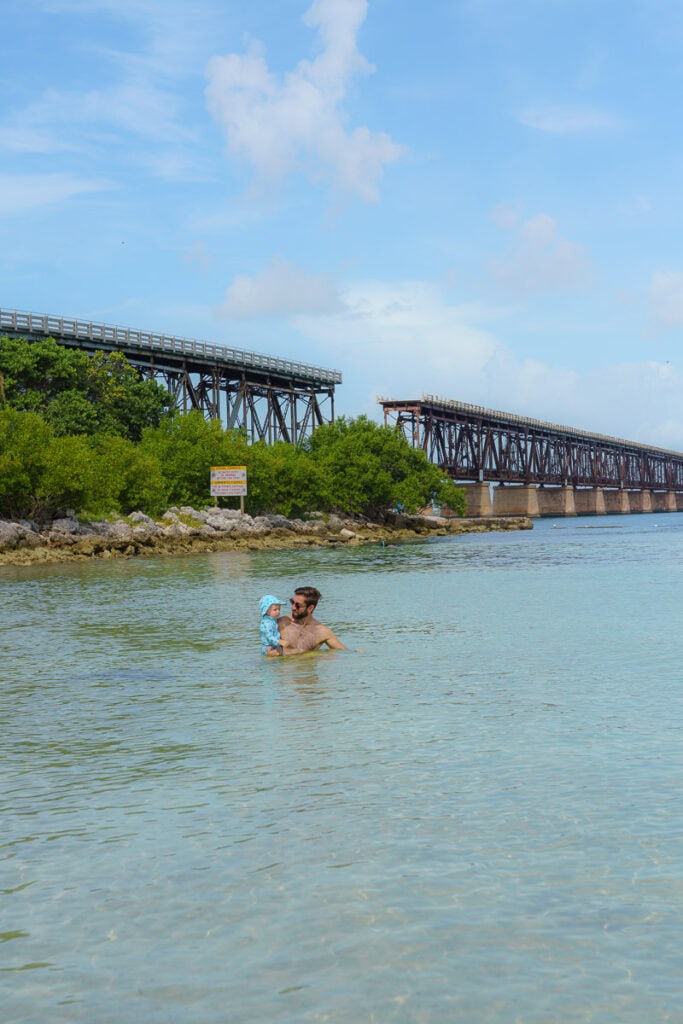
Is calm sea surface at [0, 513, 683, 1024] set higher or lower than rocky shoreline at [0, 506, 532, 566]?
lower

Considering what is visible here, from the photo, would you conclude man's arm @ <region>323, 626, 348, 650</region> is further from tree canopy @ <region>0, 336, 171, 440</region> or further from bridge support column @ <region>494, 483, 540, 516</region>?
bridge support column @ <region>494, 483, 540, 516</region>

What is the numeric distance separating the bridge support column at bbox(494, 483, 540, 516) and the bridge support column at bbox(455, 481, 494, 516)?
1539 centimetres

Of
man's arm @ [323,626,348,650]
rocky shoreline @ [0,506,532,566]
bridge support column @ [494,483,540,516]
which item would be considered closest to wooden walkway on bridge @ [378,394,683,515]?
bridge support column @ [494,483,540,516]

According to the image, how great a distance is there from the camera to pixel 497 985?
557cm

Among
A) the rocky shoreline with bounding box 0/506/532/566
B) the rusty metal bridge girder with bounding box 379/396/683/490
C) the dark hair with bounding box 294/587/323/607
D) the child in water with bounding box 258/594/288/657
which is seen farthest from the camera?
the rusty metal bridge girder with bounding box 379/396/683/490

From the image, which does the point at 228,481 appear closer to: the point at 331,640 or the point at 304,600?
the point at 331,640

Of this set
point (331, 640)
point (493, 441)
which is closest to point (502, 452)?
point (493, 441)

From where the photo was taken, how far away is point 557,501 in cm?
19512

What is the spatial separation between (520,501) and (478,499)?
61.0ft

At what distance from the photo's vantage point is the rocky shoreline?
55.8 metres

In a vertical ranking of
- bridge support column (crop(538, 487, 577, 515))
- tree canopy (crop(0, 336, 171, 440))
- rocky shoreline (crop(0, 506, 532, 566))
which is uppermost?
tree canopy (crop(0, 336, 171, 440))

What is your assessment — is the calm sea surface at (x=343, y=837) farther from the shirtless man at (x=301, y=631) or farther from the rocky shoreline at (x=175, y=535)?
the rocky shoreline at (x=175, y=535)

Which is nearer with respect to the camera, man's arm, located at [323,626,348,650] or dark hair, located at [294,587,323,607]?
dark hair, located at [294,587,323,607]

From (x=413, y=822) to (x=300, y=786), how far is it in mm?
1532
